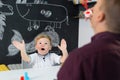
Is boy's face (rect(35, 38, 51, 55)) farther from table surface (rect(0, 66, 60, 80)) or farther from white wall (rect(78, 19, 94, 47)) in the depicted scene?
white wall (rect(78, 19, 94, 47))

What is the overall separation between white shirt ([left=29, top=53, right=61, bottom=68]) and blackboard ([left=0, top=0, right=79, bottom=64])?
63 millimetres

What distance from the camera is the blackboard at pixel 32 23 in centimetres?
190

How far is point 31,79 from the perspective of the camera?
1.81m

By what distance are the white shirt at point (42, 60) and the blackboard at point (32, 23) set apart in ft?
0.21

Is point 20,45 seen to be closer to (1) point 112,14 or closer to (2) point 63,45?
(2) point 63,45

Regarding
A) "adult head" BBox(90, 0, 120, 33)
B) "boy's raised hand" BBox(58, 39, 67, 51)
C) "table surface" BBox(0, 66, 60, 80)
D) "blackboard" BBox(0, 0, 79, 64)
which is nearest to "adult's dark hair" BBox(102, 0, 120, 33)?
"adult head" BBox(90, 0, 120, 33)

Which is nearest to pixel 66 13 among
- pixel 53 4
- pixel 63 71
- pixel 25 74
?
pixel 53 4

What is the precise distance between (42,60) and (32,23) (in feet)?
1.05

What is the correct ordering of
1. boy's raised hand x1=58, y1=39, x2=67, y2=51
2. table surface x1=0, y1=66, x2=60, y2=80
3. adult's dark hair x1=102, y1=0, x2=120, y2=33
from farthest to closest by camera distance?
boy's raised hand x1=58, y1=39, x2=67, y2=51, table surface x1=0, y1=66, x2=60, y2=80, adult's dark hair x1=102, y1=0, x2=120, y2=33

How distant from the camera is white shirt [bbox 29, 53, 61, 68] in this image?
2.03 meters

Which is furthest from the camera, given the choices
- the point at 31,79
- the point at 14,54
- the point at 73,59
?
the point at 14,54

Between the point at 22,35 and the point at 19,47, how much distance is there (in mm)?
99

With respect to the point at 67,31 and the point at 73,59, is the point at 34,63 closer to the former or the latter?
the point at 67,31

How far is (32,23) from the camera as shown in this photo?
6.70ft
